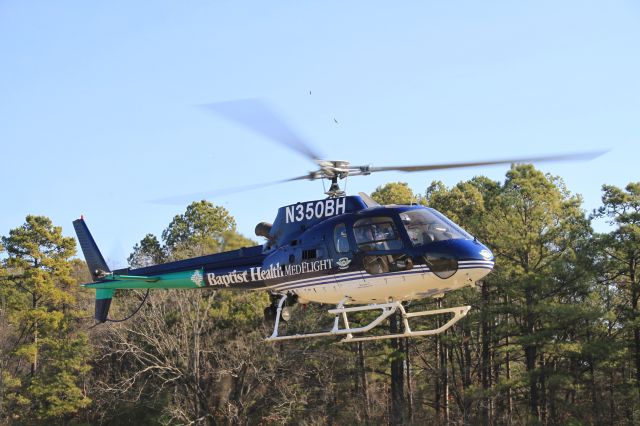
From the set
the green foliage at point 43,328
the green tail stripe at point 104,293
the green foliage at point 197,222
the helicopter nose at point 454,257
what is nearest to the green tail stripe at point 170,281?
the green tail stripe at point 104,293

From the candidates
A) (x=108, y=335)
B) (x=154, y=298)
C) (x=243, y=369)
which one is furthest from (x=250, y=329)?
(x=108, y=335)

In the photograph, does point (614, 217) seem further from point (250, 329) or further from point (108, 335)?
point (108, 335)

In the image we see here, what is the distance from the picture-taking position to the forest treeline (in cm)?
3316

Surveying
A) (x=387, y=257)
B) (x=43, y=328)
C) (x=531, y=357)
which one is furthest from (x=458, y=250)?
(x=43, y=328)

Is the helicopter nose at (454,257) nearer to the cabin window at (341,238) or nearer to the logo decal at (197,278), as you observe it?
the cabin window at (341,238)

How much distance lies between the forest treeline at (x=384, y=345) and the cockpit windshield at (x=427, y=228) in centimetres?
1608

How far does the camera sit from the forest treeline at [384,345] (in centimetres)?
3316

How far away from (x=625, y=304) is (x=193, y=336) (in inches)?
762

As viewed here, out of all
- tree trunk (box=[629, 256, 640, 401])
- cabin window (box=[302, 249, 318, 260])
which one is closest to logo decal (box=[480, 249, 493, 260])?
cabin window (box=[302, 249, 318, 260])

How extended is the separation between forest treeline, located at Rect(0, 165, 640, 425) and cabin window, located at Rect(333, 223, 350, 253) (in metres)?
16.4

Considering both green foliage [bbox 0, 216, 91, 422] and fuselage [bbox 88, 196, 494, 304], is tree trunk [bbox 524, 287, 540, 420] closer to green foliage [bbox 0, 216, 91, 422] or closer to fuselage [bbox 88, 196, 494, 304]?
fuselage [bbox 88, 196, 494, 304]

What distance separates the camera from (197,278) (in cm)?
2002

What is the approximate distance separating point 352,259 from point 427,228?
1.64 m

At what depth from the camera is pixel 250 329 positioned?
134ft
